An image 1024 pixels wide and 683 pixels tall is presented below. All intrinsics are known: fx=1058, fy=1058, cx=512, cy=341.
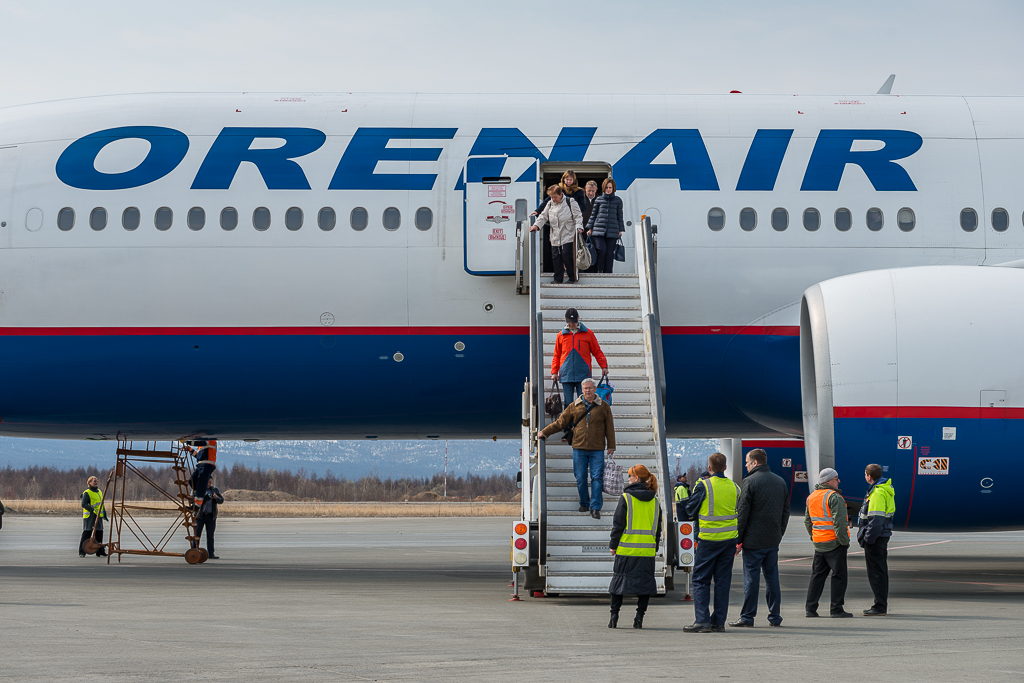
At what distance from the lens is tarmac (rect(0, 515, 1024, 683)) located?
747 cm

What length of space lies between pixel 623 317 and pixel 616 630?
5.15m

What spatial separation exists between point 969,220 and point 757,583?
7.15 m

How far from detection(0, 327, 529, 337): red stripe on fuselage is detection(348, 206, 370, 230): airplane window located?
55.9 inches

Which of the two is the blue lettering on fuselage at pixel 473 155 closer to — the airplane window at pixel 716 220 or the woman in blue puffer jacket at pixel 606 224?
the airplane window at pixel 716 220

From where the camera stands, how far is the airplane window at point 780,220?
14617 mm

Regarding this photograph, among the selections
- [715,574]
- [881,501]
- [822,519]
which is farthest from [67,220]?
[881,501]

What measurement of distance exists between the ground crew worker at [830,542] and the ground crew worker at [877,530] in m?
0.35

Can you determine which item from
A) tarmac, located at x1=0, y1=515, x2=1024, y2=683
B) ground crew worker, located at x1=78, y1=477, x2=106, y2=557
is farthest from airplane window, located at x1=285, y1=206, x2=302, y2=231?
ground crew worker, located at x1=78, y1=477, x2=106, y2=557

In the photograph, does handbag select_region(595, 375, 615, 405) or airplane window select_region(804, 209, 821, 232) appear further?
airplane window select_region(804, 209, 821, 232)

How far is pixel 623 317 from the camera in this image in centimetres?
1390

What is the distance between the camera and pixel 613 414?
13.1 meters

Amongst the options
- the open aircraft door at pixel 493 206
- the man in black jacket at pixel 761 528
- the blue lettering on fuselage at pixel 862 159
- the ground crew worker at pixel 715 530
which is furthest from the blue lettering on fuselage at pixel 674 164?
the ground crew worker at pixel 715 530

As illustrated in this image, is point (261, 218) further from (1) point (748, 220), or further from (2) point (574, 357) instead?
(1) point (748, 220)

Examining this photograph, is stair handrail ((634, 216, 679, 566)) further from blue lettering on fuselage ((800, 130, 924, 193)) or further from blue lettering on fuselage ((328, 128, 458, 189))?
blue lettering on fuselage ((328, 128, 458, 189))
